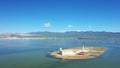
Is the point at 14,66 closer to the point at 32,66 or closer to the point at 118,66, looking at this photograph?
the point at 32,66

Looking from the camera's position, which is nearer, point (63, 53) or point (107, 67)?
point (107, 67)

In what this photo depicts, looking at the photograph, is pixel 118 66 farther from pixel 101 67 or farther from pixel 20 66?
pixel 20 66

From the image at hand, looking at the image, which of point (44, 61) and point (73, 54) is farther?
point (73, 54)

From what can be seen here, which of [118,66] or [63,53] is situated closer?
[118,66]

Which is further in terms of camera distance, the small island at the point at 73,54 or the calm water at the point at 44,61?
the small island at the point at 73,54

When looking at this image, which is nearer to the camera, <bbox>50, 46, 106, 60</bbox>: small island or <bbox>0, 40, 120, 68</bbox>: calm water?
<bbox>0, 40, 120, 68</bbox>: calm water

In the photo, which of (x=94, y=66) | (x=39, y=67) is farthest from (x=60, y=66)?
(x=94, y=66)

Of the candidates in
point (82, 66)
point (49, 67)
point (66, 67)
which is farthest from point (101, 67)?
point (49, 67)
